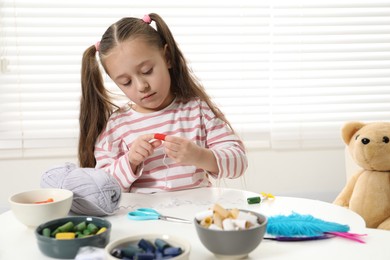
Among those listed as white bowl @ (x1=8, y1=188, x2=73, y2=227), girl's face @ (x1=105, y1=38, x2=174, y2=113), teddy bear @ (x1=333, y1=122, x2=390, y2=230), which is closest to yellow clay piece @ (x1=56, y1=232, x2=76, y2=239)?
white bowl @ (x1=8, y1=188, x2=73, y2=227)

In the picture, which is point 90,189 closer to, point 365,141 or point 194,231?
point 194,231

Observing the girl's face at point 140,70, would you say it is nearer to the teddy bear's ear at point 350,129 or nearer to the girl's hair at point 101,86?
the girl's hair at point 101,86

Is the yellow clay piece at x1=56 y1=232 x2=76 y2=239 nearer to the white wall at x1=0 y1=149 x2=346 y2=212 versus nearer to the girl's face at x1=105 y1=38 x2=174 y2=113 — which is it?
the girl's face at x1=105 y1=38 x2=174 y2=113

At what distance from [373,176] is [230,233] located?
1.20m

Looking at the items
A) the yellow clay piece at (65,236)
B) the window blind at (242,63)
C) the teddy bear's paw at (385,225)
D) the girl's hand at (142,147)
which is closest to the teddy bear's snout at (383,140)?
the teddy bear's paw at (385,225)

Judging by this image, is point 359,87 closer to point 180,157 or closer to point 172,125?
point 172,125

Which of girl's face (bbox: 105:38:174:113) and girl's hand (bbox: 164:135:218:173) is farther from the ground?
girl's face (bbox: 105:38:174:113)

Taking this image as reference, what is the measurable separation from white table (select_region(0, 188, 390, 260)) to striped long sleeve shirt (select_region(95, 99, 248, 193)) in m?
0.13

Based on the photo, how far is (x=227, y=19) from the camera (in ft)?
7.08

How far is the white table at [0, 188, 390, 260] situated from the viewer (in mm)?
769

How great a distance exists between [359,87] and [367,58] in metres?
0.13

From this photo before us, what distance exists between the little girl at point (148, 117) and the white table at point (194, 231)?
0.13 meters

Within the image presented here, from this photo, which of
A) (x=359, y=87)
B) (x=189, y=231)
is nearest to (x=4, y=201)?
(x=189, y=231)

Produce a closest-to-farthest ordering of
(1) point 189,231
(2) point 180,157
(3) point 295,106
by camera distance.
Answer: (1) point 189,231 → (2) point 180,157 → (3) point 295,106
